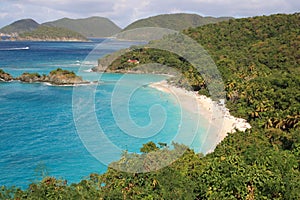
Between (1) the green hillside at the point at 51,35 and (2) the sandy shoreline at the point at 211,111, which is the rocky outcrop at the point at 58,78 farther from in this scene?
(1) the green hillside at the point at 51,35

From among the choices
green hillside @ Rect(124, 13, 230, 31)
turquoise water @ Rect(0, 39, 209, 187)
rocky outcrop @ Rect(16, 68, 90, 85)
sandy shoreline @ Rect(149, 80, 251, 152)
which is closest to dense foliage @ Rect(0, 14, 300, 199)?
sandy shoreline @ Rect(149, 80, 251, 152)

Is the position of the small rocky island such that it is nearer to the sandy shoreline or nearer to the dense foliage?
the sandy shoreline

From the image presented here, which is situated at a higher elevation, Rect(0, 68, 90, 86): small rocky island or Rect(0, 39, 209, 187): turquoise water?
Rect(0, 68, 90, 86): small rocky island

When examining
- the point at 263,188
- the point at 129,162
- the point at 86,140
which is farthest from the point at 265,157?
the point at 86,140

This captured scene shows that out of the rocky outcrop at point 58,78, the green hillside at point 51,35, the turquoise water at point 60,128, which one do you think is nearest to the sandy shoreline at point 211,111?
the turquoise water at point 60,128

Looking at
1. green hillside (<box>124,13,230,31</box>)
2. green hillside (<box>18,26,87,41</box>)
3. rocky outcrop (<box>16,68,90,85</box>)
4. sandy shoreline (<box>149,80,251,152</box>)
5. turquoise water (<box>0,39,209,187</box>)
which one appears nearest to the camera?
turquoise water (<box>0,39,209,187</box>)

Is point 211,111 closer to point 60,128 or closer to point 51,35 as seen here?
point 60,128

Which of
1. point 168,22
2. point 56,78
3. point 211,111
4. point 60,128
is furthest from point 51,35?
point 211,111
